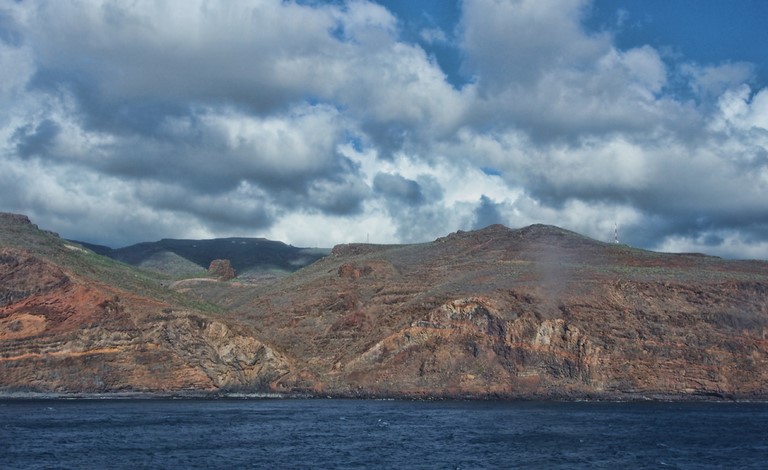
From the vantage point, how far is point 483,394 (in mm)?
120625

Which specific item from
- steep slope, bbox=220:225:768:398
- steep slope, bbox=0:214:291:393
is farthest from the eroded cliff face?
steep slope, bbox=220:225:768:398

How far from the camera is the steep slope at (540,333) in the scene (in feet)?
401

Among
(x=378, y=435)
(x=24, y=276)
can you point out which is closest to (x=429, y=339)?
(x=378, y=435)

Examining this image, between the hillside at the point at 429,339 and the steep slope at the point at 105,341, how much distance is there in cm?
21

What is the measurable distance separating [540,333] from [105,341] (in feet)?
229

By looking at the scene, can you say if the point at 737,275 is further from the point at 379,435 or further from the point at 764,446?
the point at 379,435

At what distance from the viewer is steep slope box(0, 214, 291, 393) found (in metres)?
122

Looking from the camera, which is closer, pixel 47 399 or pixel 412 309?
pixel 47 399

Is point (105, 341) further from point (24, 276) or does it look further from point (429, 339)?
point (429, 339)

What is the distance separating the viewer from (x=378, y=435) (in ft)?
260

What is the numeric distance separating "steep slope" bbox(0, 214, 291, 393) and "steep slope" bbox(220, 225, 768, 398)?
11967 mm

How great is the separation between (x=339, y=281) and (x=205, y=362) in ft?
143

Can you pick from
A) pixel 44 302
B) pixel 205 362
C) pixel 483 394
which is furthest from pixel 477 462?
pixel 44 302

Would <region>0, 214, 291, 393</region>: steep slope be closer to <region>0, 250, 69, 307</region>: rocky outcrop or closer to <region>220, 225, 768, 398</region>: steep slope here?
<region>0, 250, 69, 307</region>: rocky outcrop
